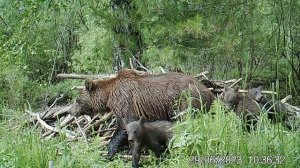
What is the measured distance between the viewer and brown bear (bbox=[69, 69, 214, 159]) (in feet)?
24.1

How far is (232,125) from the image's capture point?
5918 mm

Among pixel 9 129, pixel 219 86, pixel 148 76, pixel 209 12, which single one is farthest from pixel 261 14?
pixel 9 129

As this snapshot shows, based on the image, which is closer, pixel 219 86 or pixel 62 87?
pixel 219 86

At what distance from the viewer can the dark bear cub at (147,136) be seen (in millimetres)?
6563

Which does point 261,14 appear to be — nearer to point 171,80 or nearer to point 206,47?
point 206,47

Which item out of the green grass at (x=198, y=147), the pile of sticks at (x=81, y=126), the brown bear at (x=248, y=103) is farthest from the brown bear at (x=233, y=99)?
the pile of sticks at (x=81, y=126)

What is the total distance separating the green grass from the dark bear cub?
7.0 inches

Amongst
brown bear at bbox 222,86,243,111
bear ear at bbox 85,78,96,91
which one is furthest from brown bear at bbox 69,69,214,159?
brown bear at bbox 222,86,243,111

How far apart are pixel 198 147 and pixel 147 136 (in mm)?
1264

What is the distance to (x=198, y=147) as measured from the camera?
5.51m

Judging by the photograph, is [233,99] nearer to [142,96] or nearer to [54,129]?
[142,96]

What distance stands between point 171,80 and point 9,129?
3304 mm

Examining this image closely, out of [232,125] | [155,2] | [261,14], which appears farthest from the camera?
[261,14]
